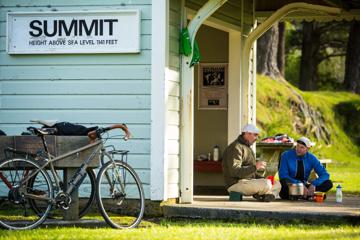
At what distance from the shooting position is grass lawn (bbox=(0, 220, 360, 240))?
32.3 feet

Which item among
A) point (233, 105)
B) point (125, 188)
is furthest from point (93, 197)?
point (233, 105)

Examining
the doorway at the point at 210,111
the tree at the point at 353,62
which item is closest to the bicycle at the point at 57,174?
the doorway at the point at 210,111

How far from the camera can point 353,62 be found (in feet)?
107

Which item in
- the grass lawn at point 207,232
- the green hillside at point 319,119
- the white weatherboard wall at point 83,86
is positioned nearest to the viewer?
the grass lawn at point 207,232

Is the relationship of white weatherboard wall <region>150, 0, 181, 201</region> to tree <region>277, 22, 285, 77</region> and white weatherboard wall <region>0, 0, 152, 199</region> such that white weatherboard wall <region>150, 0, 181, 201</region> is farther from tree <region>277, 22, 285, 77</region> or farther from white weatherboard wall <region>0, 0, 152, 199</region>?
tree <region>277, 22, 285, 77</region>

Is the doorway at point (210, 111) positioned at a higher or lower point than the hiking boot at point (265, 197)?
higher

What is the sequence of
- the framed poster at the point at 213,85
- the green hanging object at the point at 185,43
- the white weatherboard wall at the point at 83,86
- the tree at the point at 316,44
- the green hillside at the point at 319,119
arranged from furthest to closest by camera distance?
1. the tree at the point at 316,44
2. the green hillside at the point at 319,119
3. the framed poster at the point at 213,85
4. the green hanging object at the point at 185,43
5. the white weatherboard wall at the point at 83,86

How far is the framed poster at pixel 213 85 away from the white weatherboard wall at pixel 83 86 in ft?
15.5

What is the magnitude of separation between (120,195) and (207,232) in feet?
4.00

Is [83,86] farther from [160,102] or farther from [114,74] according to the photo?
[160,102]

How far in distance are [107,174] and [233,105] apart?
5.81m

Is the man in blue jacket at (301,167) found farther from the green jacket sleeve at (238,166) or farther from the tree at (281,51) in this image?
the tree at (281,51)

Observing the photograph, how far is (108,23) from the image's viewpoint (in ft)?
40.2

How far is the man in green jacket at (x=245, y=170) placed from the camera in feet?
43.5
